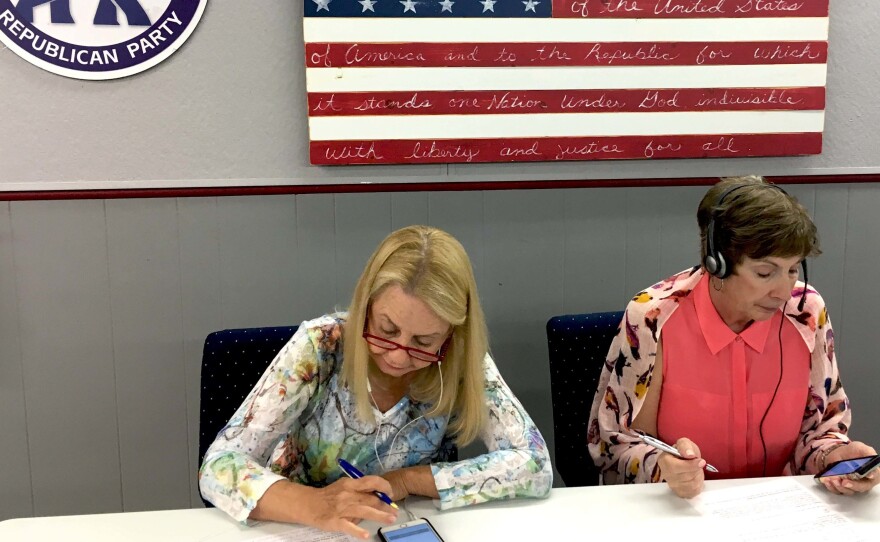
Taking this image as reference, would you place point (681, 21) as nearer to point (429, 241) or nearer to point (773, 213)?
point (773, 213)

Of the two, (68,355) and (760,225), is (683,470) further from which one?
(68,355)

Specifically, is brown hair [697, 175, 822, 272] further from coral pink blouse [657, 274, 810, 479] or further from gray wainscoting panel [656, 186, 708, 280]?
gray wainscoting panel [656, 186, 708, 280]

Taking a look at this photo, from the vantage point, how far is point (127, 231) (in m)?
2.16

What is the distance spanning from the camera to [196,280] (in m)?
2.21

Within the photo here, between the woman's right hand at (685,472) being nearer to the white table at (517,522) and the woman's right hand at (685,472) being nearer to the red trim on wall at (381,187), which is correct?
the white table at (517,522)

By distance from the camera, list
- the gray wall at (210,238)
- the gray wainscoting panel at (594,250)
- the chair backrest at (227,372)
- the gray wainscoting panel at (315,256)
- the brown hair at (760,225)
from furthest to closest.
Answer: the gray wainscoting panel at (594,250) < the gray wainscoting panel at (315,256) < the gray wall at (210,238) < the chair backrest at (227,372) < the brown hair at (760,225)

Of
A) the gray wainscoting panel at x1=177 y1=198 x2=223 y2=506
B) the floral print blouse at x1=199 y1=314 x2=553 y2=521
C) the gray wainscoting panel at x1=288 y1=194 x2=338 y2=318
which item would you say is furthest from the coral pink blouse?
the gray wainscoting panel at x1=177 y1=198 x2=223 y2=506

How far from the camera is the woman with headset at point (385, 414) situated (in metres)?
1.27

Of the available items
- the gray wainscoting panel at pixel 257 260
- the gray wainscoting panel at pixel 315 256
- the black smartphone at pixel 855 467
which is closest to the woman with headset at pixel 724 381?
the black smartphone at pixel 855 467

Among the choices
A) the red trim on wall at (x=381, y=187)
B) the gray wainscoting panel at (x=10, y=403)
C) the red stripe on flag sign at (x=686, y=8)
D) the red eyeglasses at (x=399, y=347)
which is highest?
the red stripe on flag sign at (x=686, y=8)

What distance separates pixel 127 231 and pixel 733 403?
1739 mm

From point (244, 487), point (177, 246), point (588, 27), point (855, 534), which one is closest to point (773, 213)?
point (855, 534)

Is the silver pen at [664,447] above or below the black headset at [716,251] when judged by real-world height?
below

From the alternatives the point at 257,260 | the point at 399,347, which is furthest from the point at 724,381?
the point at 257,260
